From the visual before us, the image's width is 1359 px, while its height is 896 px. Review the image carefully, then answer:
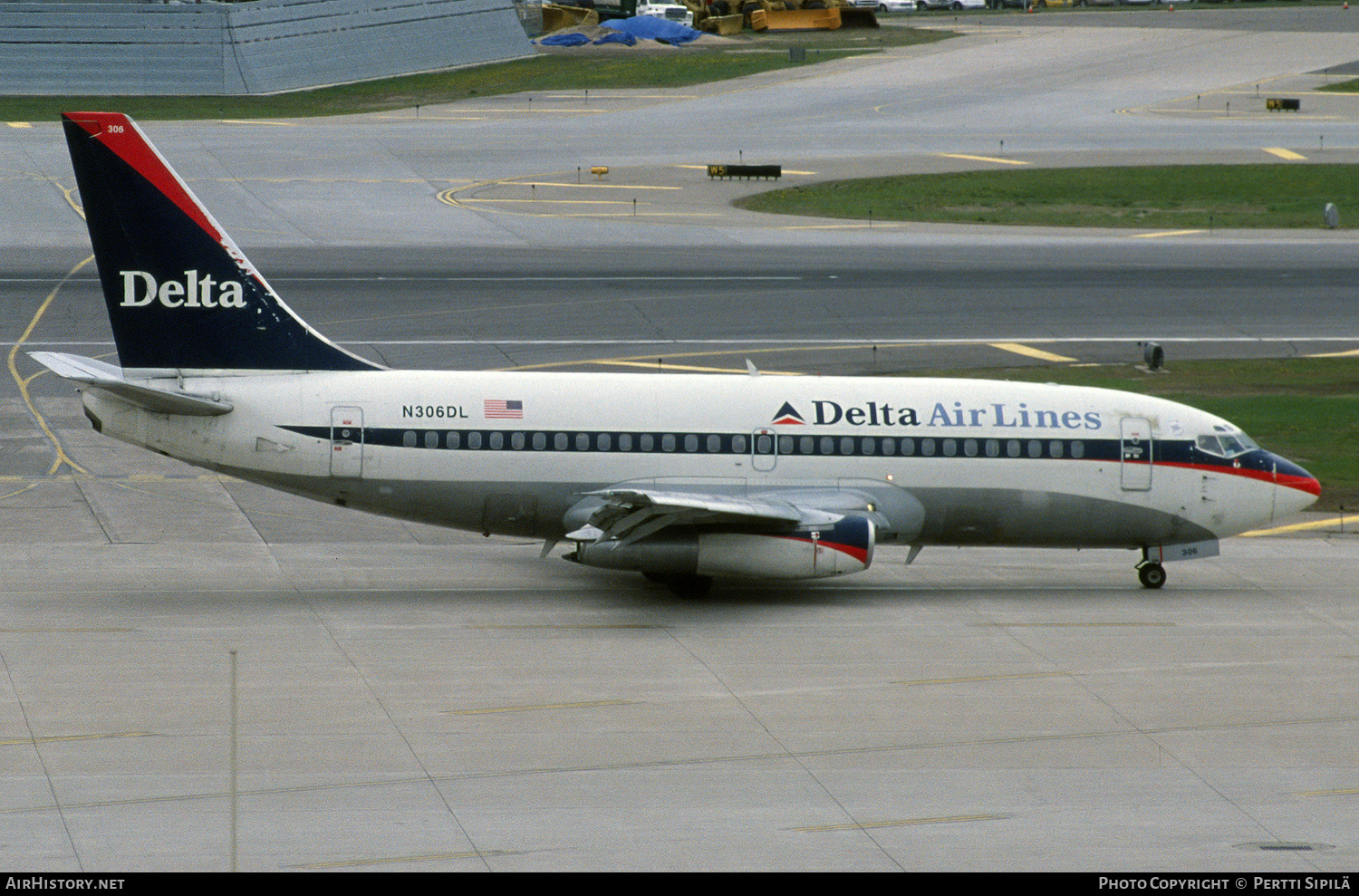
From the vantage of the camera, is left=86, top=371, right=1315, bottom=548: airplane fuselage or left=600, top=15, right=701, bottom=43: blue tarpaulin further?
left=600, top=15, right=701, bottom=43: blue tarpaulin

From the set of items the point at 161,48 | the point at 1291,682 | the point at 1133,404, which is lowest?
the point at 1291,682

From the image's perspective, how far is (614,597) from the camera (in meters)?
29.1

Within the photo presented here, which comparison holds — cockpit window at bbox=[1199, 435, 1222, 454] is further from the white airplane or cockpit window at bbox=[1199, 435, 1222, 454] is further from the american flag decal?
the american flag decal

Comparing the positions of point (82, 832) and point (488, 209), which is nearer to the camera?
point (82, 832)

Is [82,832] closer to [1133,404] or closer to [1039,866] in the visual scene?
[1039,866]

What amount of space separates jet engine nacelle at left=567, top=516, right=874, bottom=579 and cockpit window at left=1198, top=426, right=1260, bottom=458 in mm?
6591

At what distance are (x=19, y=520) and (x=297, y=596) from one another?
7684 millimetres

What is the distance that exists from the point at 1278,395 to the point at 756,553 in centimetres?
2224

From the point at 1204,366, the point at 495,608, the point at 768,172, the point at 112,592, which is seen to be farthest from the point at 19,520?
the point at 768,172

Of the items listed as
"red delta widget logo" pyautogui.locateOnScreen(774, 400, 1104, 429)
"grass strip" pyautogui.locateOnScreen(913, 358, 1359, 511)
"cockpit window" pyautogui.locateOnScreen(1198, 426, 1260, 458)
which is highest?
"red delta widget logo" pyautogui.locateOnScreen(774, 400, 1104, 429)

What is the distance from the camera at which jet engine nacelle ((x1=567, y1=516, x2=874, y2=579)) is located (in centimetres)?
2795

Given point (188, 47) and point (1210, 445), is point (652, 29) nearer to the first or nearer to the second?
point (188, 47)

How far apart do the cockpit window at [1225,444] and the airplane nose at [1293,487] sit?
0.56m

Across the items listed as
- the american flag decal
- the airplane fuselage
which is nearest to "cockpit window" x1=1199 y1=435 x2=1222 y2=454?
the airplane fuselage
